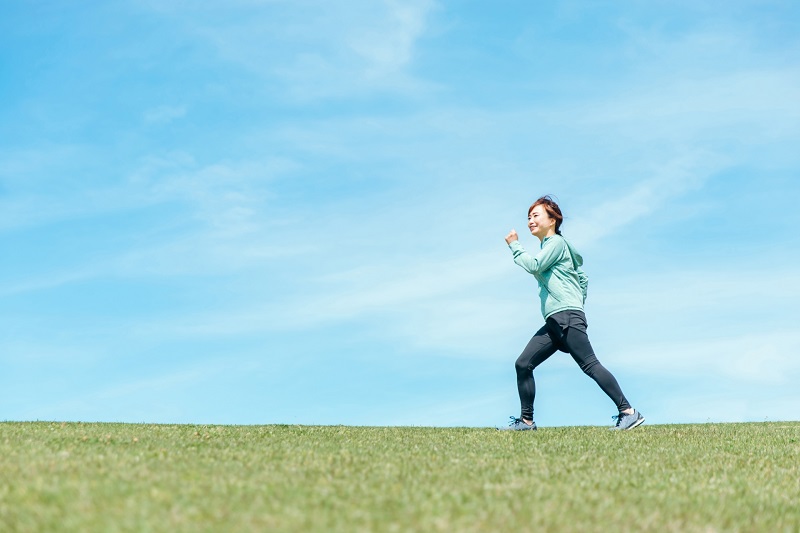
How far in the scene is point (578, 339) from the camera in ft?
43.2

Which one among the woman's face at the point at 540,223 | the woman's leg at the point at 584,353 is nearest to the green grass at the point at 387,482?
the woman's leg at the point at 584,353

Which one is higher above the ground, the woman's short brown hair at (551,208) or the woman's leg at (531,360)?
the woman's short brown hair at (551,208)

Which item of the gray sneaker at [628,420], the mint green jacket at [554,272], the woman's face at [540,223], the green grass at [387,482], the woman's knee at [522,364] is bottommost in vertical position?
the green grass at [387,482]

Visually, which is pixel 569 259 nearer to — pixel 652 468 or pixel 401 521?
pixel 652 468

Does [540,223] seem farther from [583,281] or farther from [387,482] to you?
[387,482]

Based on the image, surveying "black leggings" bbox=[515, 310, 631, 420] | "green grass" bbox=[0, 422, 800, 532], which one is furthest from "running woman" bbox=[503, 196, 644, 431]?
"green grass" bbox=[0, 422, 800, 532]

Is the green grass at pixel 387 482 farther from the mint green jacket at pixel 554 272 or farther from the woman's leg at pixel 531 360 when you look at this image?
the mint green jacket at pixel 554 272

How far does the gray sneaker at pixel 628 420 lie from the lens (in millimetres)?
13484

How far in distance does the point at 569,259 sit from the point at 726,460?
430 cm

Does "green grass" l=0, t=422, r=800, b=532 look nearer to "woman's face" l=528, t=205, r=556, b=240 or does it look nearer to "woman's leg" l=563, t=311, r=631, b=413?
"woman's leg" l=563, t=311, r=631, b=413

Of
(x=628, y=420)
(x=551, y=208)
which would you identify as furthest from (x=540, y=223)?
(x=628, y=420)

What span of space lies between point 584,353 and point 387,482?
6.55 meters

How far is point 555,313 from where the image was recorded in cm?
1323

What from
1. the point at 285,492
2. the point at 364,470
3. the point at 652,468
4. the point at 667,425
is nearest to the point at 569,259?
the point at 667,425
